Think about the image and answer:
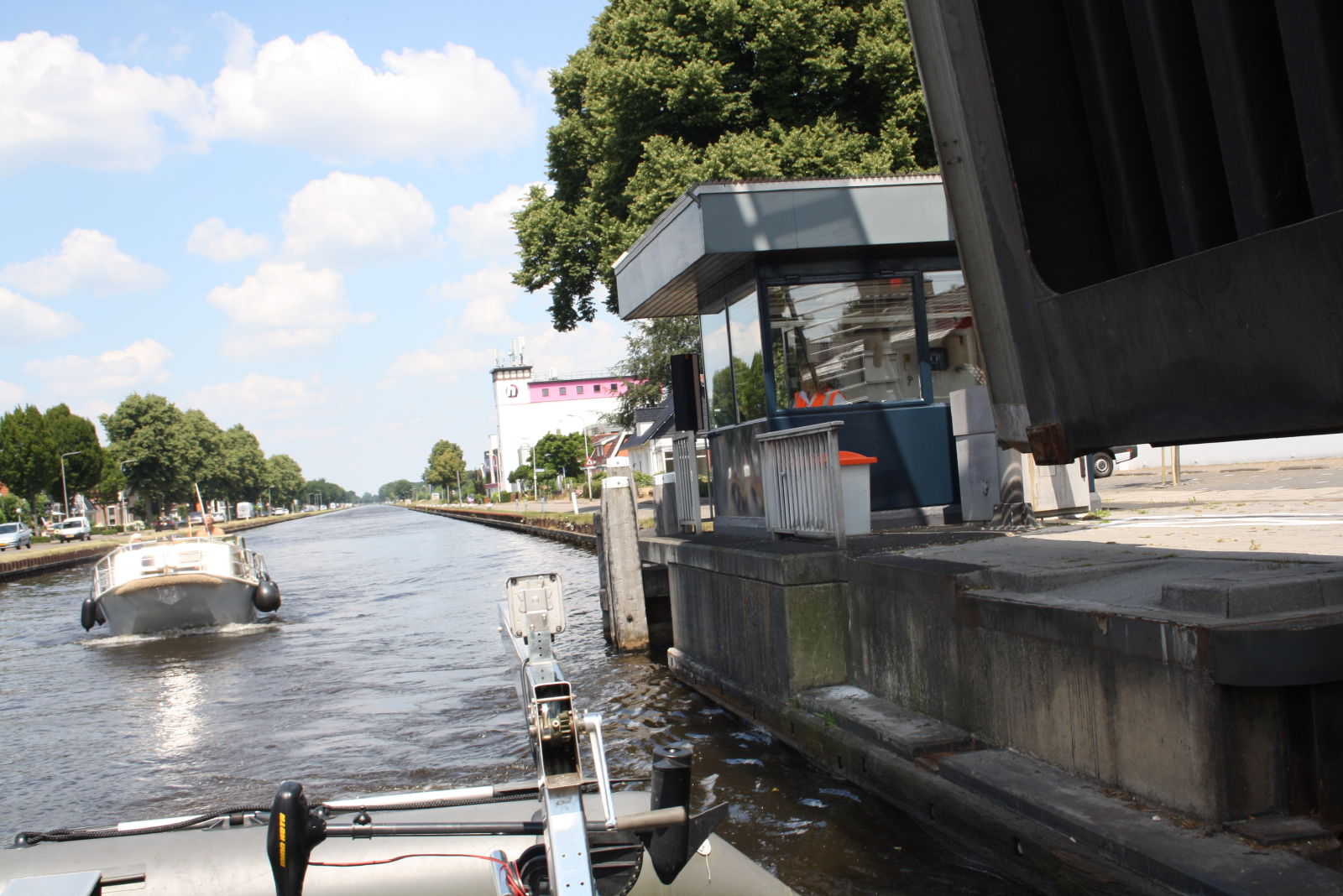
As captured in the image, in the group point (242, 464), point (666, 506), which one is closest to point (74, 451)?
point (242, 464)

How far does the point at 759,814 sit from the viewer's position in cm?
636

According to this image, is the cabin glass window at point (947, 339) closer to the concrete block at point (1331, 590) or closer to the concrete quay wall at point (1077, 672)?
the concrete quay wall at point (1077, 672)

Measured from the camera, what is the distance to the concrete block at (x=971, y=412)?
9.38 meters

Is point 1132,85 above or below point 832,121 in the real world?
below

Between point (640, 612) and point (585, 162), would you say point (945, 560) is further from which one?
point (585, 162)

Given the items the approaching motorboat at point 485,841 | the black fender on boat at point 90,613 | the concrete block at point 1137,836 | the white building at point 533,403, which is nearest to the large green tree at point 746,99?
the black fender on boat at point 90,613

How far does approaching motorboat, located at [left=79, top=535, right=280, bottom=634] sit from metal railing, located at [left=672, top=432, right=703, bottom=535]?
1120 cm

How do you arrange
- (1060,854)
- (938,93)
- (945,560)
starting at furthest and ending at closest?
(945,560) < (1060,854) < (938,93)

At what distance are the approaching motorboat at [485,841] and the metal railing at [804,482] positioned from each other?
9.78 feet

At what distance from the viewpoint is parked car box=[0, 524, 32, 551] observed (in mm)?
50062

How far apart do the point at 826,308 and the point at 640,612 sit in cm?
480

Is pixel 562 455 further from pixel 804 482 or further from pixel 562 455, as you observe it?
pixel 804 482

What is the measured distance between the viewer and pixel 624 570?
1262 cm

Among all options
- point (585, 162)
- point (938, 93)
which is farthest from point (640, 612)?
point (585, 162)
